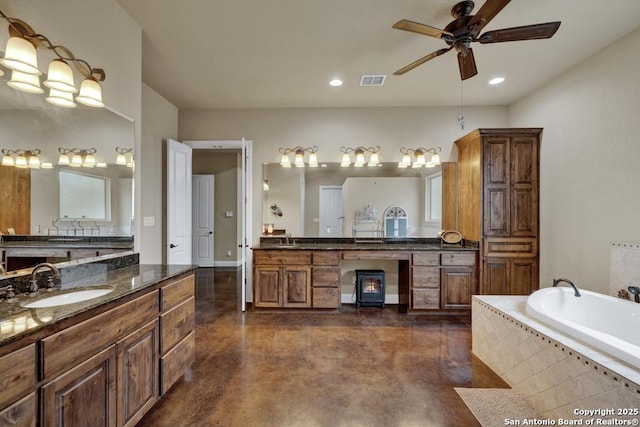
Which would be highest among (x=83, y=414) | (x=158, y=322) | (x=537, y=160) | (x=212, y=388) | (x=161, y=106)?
(x=161, y=106)

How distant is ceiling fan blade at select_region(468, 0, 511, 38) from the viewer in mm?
1729

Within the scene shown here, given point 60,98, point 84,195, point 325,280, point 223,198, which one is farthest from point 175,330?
point 223,198

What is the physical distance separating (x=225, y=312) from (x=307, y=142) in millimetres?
2596

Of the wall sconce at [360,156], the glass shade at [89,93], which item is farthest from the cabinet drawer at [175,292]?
the wall sconce at [360,156]

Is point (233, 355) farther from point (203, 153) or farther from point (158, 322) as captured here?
point (203, 153)

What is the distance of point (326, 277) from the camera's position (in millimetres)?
3707

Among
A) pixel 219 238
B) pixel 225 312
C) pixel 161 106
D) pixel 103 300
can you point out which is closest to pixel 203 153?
pixel 219 238

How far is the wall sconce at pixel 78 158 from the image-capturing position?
5.93 ft

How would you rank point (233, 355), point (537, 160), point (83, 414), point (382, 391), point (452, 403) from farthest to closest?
point (537, 160) → point (233, 355) → point (382, 391) → point (452, 403) → point (83, 414)

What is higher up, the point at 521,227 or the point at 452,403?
the point at 521,227

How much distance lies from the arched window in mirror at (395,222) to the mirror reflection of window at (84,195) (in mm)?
3279

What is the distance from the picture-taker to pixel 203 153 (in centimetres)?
661

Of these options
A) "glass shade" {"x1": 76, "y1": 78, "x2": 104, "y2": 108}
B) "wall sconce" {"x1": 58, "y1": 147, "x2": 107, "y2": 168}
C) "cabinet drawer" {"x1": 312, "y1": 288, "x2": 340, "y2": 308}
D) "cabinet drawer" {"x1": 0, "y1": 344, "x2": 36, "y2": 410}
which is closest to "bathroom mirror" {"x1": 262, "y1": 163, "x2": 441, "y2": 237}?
"cabinet drawer" {"x1": 312, "y1": 288, "x2": 340, "y2": 308}

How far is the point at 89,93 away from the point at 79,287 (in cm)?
119
